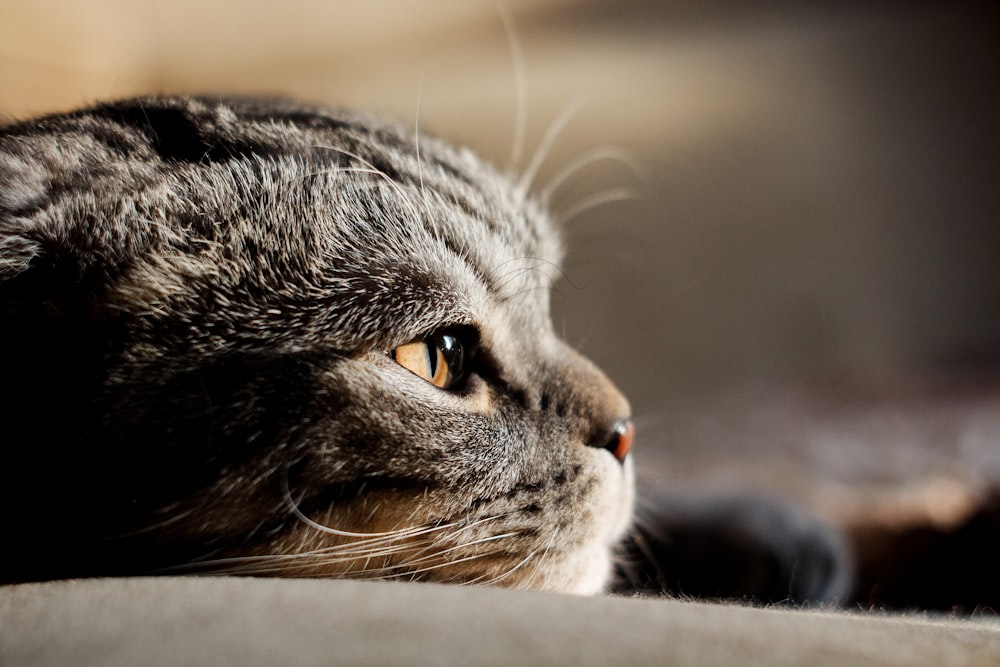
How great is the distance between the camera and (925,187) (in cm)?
208

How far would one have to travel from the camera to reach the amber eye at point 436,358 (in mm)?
628

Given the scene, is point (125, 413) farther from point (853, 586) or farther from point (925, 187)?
point (925, 187)

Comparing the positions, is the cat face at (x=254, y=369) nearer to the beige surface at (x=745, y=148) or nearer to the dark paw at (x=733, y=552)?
the dark paw at (x=733, y=552)

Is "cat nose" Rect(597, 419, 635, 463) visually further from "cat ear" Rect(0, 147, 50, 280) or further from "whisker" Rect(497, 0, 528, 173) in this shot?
"whisker" Rect(497, 0, 528, 173)

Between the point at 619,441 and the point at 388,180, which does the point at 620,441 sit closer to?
the point at 619,441

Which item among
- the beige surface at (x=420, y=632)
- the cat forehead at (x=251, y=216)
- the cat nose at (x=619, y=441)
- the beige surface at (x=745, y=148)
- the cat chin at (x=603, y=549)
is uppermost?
the beige surface at (x=745, y=148)

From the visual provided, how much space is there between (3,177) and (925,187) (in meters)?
2.20

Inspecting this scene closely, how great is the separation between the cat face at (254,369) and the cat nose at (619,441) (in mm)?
80

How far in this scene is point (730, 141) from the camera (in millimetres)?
2137

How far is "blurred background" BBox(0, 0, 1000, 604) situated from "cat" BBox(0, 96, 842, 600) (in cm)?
133

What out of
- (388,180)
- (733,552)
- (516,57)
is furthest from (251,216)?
(516,57)

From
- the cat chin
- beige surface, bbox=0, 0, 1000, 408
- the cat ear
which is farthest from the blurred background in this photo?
the cat ear

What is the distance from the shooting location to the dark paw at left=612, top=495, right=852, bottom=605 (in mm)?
918

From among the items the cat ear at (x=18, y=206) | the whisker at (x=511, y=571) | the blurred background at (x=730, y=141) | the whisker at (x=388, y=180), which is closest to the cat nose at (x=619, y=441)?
the whisker at (x=511, y=571)
